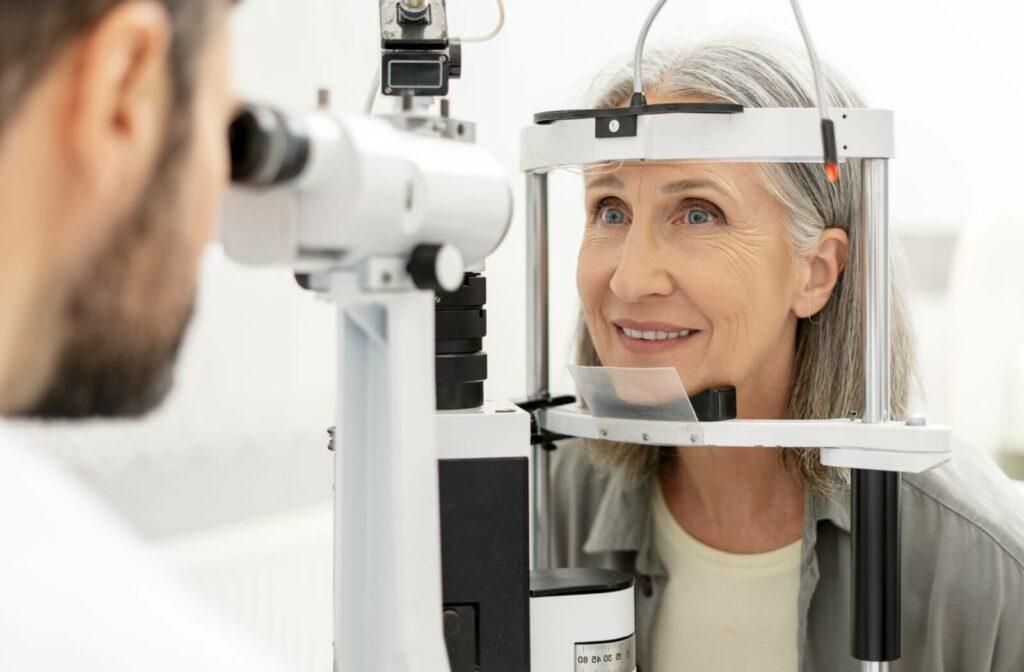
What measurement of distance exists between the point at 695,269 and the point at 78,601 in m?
1.06

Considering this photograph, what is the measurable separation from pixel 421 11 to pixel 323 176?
356 mm

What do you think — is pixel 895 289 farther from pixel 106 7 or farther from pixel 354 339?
pixel 106 7

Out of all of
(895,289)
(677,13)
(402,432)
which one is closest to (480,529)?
(402,432)

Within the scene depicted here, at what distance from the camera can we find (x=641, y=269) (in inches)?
54.9

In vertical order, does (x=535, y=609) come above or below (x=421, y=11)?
below

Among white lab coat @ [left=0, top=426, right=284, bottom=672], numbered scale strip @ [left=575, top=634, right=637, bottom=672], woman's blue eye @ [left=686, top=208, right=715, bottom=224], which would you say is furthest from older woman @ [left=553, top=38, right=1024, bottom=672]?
white lab coat @ [left=0, top=426, right=284, bottom=672]

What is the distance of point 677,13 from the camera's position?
2637mm

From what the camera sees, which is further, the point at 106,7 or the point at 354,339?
the point at 354,339

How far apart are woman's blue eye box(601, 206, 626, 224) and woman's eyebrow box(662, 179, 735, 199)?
9cm

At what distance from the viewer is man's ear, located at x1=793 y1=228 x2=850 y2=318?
1465 millimetres

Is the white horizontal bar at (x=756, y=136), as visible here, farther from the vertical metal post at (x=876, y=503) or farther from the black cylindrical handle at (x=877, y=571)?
the black cylindrical handle at (x=877, y=571)

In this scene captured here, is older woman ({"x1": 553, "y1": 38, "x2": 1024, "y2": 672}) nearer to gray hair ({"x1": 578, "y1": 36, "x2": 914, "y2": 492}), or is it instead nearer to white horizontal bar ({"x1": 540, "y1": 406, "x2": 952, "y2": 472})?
gray hair ({"x1": 578, "y1": 36, "x2": 914, "y2": 492})

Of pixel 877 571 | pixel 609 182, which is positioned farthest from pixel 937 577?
pixel 609 182

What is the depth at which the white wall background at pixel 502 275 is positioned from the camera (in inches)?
73.7
